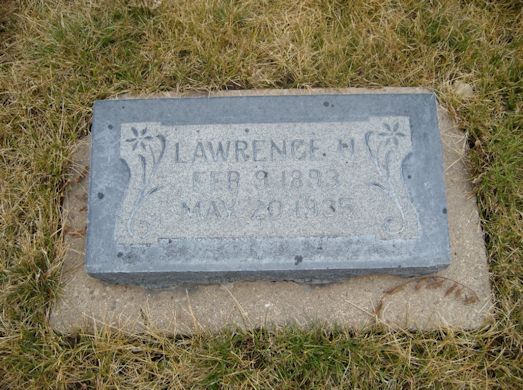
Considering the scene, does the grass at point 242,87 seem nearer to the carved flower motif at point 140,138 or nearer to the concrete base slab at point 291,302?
the concrete base slab at point 291,302

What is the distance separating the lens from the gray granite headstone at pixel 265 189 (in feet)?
7.09

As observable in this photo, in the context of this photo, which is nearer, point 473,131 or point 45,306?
point 45,306

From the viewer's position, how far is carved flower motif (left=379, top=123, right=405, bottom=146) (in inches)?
89.6

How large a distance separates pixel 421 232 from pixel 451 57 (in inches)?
37.4

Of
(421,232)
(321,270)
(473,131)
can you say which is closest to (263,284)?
(321,270)

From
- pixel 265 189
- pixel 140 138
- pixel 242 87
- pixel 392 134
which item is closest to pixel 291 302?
pixel 265 189

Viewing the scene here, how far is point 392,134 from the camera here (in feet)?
7.50

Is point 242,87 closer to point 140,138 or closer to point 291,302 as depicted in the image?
point 140,138

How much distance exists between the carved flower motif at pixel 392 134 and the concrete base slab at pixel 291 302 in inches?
19.6

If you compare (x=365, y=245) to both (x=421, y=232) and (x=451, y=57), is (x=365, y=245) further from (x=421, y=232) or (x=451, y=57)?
(x=451, y=57)

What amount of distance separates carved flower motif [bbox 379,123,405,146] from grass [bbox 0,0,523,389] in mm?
370

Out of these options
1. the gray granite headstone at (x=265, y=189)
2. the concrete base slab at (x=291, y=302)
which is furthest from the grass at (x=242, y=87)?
the gray granite headstone at (x=265, y=189)

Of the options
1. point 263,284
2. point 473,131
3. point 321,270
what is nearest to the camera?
point 321,270

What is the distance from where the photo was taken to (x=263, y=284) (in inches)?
90.4
